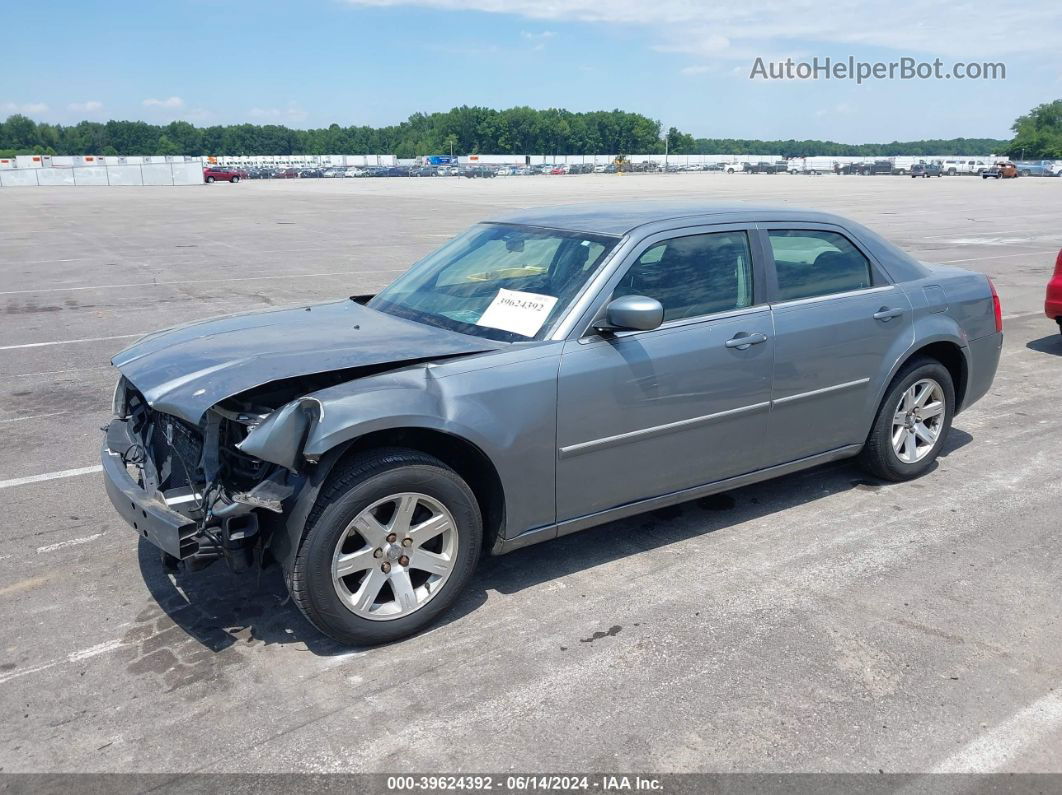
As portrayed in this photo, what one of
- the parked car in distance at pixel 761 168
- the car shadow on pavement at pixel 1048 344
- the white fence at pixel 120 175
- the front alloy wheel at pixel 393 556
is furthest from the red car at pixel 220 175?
the front alloy wheel at pixel 393 556

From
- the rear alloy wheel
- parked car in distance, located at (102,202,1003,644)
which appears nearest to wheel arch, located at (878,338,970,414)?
parked car in distance, located at (102,202,1003,644)

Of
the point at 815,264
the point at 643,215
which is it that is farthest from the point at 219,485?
the point at 815,264

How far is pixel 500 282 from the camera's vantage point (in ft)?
14.7

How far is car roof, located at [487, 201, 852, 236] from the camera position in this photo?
4516 millimetres

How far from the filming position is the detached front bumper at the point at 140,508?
11.1 feet

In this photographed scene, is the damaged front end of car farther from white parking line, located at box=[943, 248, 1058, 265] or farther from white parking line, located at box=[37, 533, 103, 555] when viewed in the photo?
white parking line, located at box=[943, 248, 1058, 265]

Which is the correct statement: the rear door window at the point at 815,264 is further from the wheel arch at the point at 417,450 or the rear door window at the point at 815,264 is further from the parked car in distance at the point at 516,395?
the wheel arch at the point at 417,450

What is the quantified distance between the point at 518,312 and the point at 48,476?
3.38 m

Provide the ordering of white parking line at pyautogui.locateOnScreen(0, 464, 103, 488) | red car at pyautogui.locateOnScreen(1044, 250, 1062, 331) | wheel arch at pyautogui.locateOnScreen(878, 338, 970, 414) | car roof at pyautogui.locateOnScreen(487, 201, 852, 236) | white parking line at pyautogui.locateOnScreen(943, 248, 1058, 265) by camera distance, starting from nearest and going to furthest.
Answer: car roof at pyautogui.locateOnScreen(487, 201, 852, 236)
wheel arch at pyautogui.locateOnScreen(878, 338, 970, 414)
white parking line at pyautogui.locateOnScreen(0, 464, 103, 488)
red car at pyautogui.locateOnScreen(1044, 250, 1062, 331)
white parking line at pyautogui.locateOnScreen(943, 248, 1058, 265)

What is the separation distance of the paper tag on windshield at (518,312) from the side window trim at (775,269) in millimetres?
1257

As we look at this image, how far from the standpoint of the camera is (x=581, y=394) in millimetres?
3918

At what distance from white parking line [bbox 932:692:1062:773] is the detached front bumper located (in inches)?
106

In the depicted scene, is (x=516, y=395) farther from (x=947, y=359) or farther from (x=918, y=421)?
(x=947, y=359)

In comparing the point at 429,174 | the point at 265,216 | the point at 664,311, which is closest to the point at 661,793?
the point at 664,311
